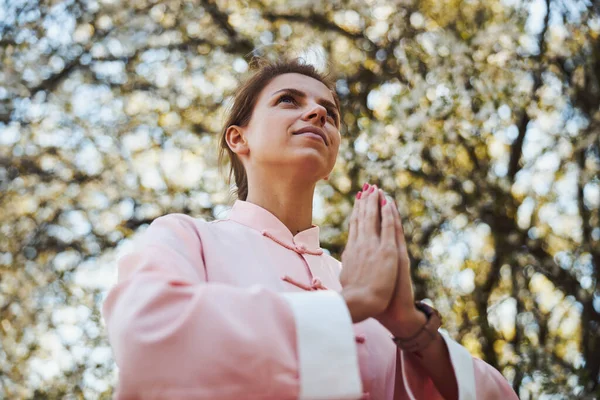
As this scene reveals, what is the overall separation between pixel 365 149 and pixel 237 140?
256 centimetres

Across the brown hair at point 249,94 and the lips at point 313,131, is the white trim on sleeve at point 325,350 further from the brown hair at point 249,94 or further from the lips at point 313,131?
the brown hair at point 249,94

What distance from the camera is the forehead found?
2.22 metres

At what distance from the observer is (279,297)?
4.57 ft

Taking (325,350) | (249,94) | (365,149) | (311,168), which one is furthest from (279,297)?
(365,149)

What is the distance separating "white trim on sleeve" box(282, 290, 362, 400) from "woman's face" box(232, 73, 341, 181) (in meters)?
0.68

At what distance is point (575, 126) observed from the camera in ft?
15.8

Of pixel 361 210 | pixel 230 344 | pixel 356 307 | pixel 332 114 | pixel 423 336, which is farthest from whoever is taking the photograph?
pixel 332 114

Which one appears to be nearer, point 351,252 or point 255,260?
point 351,252

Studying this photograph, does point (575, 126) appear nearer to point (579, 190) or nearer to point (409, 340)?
point (579, 190)

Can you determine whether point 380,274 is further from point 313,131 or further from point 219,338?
point 313,131

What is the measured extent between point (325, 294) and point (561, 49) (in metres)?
3.93

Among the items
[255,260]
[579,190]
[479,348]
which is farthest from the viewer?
[579,190]

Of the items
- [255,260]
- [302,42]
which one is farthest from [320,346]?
[302,42]

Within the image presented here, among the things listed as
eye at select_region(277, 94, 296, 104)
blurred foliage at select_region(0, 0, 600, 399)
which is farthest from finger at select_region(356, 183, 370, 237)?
blurred foliage at select_region(0, 0, 600, 399)
